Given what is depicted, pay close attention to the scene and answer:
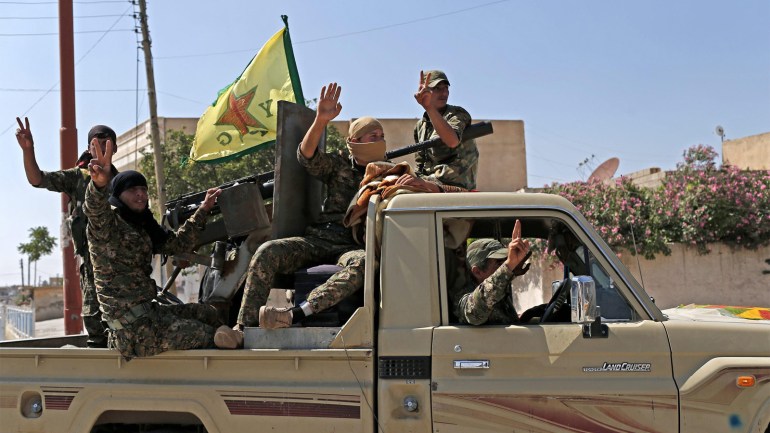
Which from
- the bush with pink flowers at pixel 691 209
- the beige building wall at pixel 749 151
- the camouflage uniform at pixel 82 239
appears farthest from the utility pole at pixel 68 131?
the beige building wall at pixel 749 151

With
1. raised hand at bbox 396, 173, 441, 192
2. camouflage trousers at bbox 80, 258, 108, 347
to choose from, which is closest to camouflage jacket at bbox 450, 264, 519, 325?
raised hand at bbox 396, 173, 441, 192

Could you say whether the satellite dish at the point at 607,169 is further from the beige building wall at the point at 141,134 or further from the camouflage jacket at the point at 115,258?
the beige building wall at the point at 141,134

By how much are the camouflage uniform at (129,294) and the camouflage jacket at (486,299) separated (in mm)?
1423

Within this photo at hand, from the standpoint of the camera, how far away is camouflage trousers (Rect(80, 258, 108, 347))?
14.5ft

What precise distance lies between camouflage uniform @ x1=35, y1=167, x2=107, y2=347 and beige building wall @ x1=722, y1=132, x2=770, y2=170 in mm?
Answer: 23767

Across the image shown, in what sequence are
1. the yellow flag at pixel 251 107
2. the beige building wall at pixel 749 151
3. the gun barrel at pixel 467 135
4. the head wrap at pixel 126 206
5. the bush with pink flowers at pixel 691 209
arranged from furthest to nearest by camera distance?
the beige building wall at pixel 749 151 → the bush with pink flowers at pixel 691 209 → the yellow flag at pixel 251 107 → the gun barrel at pixel 467 135 → the head wrap at pixel 126 206

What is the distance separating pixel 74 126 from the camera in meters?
9.55

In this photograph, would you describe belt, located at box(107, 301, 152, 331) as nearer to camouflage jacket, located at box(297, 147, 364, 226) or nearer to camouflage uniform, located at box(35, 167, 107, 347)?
camouflage uniform, located at box(35, 167, 107, 347)

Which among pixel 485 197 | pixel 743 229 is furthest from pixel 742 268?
pixel 485 197

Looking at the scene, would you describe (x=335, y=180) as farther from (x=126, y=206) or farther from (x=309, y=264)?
(x=126, y=206)

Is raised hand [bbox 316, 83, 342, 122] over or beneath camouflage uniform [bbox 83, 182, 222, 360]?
over

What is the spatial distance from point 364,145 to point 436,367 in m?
1.70

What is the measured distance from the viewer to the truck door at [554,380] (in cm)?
338

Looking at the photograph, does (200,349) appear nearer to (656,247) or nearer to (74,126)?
(74,126)
